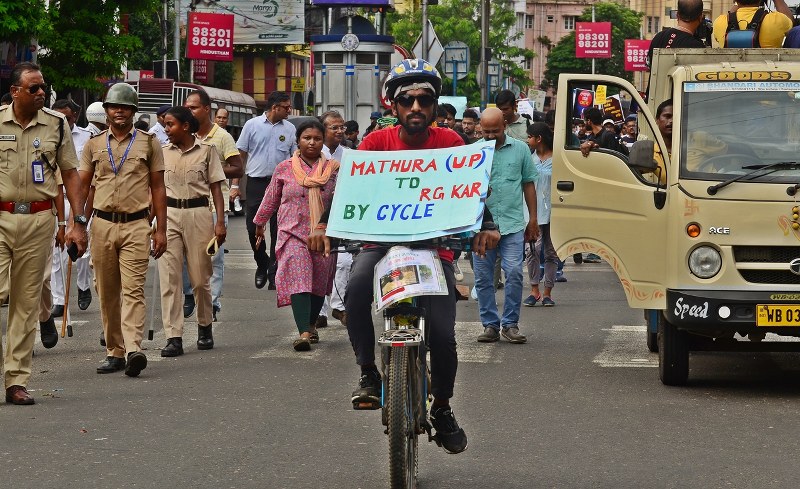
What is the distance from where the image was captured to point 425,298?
7316 mm

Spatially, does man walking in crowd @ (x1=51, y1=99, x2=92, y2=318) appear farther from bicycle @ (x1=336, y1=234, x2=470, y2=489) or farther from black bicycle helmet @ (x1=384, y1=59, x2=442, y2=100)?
bicycle @ (x1=336, y1=234, x2=470, y2=489)

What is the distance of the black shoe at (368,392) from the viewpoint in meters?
7.26

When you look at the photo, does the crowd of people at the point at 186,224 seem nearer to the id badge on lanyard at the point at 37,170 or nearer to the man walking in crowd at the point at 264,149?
the id badge on lanyard at the point at 37,170

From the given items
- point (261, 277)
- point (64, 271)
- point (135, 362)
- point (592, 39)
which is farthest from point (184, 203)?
point (592, 39)

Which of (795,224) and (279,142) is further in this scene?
(279,142)

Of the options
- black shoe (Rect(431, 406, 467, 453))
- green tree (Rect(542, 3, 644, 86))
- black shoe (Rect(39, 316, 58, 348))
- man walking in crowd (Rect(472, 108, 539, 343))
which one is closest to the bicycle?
black shoe (Rect(431, 406, 467, 453))

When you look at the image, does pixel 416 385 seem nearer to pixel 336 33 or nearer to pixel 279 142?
pixel 279 142

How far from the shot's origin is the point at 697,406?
9.90 meters

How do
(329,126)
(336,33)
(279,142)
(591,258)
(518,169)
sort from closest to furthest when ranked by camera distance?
(518,169) → (329,126) → (279,142) → (591,258) → (336,33)

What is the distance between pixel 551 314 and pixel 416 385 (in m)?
8.84

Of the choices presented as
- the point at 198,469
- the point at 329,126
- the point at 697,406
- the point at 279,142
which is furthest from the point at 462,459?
the point at 279,142

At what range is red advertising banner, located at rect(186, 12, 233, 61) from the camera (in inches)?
2279

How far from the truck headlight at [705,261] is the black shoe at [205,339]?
4157mm

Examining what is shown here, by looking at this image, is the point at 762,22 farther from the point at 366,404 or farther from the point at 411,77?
the point at 366,404
